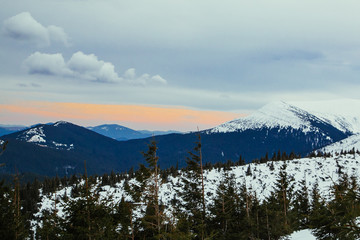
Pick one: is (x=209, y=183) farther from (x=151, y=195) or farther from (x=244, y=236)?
(x=151, y=195)

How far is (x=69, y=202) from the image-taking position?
1880cm

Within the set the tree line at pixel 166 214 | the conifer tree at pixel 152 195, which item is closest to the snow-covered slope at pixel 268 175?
the tree line at pixel 166 214

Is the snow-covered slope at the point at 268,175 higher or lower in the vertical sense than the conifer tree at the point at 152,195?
lower

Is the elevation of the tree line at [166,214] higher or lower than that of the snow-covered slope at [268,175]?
higher

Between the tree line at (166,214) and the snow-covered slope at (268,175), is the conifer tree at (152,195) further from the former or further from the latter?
the snow-covered slope at (268,175)

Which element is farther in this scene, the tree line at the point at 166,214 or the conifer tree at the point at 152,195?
the conifer tree at the point at 152,195

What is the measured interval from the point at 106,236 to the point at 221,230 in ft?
43.9

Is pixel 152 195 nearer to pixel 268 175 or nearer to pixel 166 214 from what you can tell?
pixel 166 214

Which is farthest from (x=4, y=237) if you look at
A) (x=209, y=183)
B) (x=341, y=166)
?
(x=341, y=166)

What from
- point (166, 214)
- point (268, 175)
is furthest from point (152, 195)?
point (268, 175)

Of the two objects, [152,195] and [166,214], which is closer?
[152,195]

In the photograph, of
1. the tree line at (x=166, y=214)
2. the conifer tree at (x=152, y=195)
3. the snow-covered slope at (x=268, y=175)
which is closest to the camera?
the tree line at (x=166, y=214)

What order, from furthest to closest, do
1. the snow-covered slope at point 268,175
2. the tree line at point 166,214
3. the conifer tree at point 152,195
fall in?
the snow-covered slope at point 268,175 < the conifer tree at point 152,195 < the tree line at point 166,214

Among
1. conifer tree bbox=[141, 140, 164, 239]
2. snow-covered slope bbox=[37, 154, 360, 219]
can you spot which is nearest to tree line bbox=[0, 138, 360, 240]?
conifer tree bbox=[141, 140, 164, 239]
